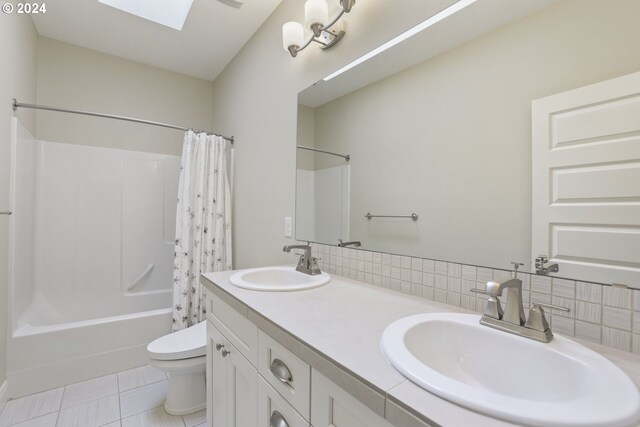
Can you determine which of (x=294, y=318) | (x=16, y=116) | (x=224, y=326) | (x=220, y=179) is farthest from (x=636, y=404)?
(x=16, y=116)

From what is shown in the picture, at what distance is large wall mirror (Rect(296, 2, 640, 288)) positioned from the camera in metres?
0.77

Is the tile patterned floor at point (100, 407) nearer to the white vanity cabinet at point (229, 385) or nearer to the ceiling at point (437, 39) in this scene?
the white vanity cabinet at point (229, 385)

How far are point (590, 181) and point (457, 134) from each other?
0.40m

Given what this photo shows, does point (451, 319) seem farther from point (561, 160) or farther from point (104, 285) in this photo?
point (104, 285)

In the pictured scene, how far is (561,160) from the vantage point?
770 mm

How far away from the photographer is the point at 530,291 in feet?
2.64

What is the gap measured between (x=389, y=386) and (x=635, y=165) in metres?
0.75

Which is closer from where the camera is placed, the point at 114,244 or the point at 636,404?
the point at 636,404

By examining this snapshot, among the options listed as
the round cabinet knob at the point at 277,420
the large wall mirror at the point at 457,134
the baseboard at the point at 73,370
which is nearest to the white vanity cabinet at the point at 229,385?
the round cabinet knob at the point at 277,420

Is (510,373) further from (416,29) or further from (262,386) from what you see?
(416,29)

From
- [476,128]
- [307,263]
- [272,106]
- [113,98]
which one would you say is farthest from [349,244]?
[113,98]

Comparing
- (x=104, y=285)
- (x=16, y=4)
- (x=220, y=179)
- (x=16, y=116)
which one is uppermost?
(x=16, y=4)

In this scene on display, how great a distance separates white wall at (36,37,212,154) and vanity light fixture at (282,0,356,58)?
1.85 metres

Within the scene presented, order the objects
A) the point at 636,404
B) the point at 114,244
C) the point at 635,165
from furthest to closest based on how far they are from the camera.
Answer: the point at 114,244 → the point at 635,165 → the point at 636,404
